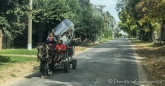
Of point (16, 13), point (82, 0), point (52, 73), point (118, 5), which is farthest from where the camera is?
point (82, 0)

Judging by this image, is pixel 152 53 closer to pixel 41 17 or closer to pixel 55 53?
pixel 41 17

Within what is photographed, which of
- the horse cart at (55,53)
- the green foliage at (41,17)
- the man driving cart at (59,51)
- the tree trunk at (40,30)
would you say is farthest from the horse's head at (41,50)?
the tree trunk at (40,30)

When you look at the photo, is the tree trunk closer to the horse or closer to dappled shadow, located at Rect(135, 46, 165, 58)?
dappled shadow, located at Rect(135, 46, 165, 58)

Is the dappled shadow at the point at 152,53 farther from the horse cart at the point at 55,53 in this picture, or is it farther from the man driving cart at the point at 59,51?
the man driving cart at the point at 59,51

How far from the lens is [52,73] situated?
13289 millimetres

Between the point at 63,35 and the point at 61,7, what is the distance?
16.9 metres

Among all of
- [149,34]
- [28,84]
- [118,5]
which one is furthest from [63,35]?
[149,34]

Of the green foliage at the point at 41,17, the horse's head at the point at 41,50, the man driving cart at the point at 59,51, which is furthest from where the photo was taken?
the green foliage at the point at 41,17

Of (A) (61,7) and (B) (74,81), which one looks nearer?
(B) (74,81)

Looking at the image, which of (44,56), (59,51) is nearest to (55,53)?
(59,51)

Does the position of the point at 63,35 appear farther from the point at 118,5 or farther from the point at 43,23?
the point at 118,5

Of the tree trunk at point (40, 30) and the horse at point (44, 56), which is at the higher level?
the tree trunk at point (40, 30)

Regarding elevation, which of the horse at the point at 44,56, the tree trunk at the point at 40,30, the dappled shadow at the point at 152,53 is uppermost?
the tree trunk at the point at 40,30

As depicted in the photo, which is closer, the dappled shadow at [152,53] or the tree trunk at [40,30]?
the dappled shadow at [152,53]
